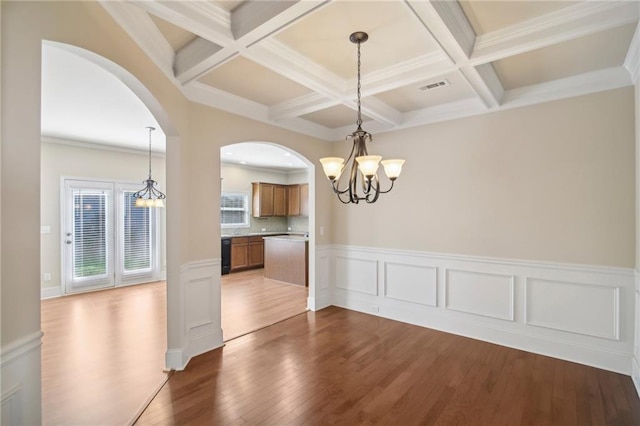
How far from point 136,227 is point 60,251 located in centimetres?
133

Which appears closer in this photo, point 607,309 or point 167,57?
point 167,57

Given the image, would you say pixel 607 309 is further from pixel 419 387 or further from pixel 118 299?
Result: pixel 118 299

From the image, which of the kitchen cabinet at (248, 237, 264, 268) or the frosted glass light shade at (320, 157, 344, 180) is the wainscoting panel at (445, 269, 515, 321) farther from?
the kitchen cabinet at (248, 237, 264, 268)

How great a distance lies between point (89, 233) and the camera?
5.93 meters

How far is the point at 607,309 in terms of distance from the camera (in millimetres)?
2973

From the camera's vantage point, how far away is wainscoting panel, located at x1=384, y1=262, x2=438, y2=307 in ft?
13.3

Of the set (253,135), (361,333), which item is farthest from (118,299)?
(361,333)

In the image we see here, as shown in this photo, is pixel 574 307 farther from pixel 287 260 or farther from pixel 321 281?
pixel 287 260

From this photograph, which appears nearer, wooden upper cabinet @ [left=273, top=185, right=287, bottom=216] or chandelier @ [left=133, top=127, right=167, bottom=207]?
chandelier @ [left=133, top=127, right=167, bottom=207]

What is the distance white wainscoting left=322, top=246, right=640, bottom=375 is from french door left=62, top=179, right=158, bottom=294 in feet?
15.7

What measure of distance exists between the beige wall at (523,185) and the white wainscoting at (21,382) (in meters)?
3.86

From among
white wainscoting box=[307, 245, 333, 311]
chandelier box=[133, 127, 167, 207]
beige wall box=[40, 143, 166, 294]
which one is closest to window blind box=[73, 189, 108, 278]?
beige wall box=[40, 143, 166, 294]

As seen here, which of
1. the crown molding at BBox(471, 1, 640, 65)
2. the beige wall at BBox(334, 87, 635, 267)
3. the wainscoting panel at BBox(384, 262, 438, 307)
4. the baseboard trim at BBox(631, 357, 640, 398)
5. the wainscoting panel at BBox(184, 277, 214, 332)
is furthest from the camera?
the wainscoting panel at BBox(384, 262, 438, 307)

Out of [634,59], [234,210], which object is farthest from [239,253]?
[634,59]
